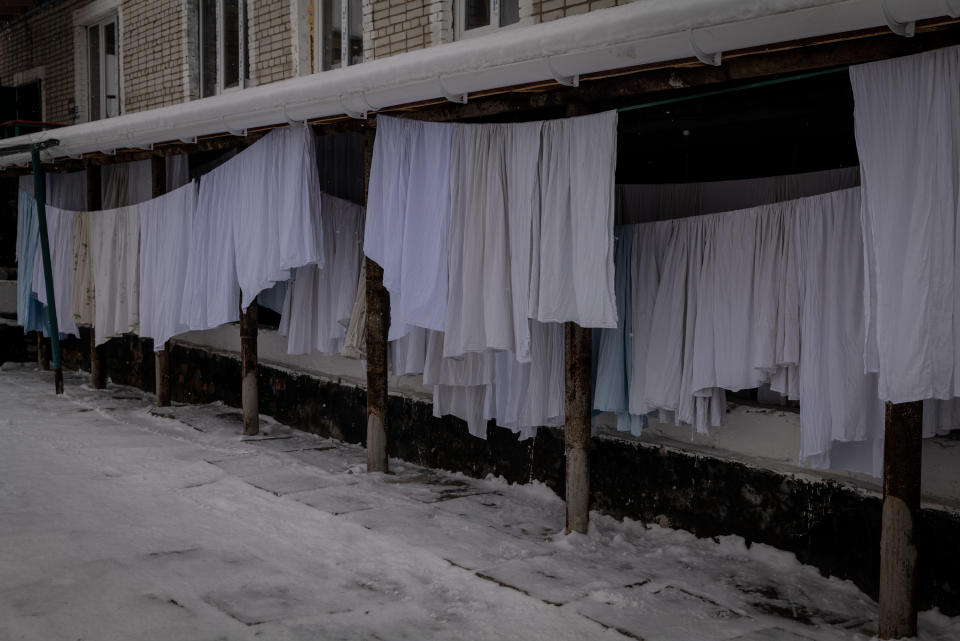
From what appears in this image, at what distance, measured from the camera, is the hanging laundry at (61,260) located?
38.9ft

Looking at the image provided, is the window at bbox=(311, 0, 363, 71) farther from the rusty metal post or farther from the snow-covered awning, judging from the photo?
the rusty metal post

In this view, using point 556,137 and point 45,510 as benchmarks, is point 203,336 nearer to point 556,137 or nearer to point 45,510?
point 45,510

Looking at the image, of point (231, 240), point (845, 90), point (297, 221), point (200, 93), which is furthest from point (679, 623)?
point (200, 93)

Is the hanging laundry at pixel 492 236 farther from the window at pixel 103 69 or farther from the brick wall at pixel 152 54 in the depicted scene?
the window at pixel 103 69

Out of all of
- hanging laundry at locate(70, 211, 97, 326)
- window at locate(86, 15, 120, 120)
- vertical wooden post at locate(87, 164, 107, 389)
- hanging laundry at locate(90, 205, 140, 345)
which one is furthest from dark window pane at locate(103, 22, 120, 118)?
hanging laundry at locate(90, 205, 140, 345)

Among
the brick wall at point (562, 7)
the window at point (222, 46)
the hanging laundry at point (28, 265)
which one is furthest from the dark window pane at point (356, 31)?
the hanging laundry at point (28, 265)

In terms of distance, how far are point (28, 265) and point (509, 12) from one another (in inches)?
316

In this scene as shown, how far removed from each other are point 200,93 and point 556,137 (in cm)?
748

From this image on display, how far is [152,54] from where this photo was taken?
12.6 meters

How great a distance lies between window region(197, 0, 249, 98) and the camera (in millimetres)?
11352

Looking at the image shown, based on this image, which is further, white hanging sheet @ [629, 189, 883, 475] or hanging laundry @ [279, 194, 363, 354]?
hanging laundry @ [279, 194, 363, 354]

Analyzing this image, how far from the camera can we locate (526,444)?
7.66 meters

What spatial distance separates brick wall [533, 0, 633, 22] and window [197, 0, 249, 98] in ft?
15.8

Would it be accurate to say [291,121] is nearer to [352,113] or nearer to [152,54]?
[352,113]
